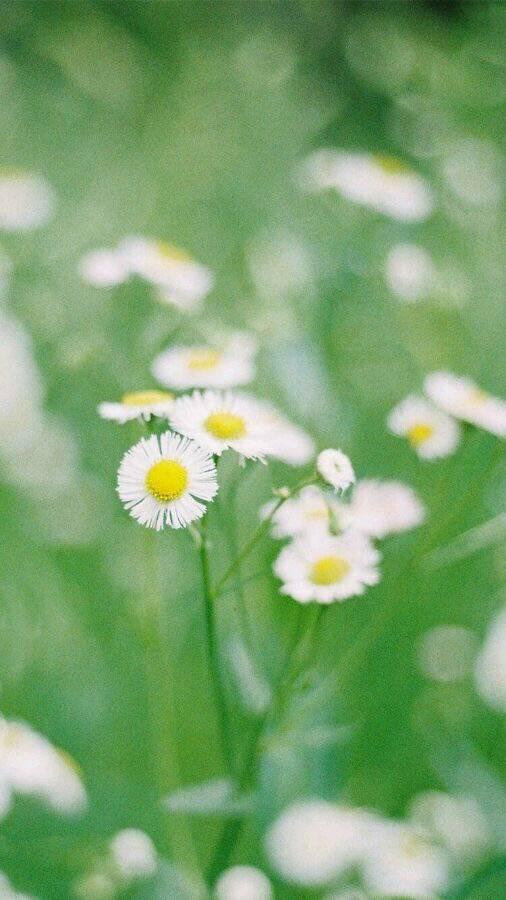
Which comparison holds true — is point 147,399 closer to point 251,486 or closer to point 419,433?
point 419,433

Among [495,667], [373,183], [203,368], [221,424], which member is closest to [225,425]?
[221,424]

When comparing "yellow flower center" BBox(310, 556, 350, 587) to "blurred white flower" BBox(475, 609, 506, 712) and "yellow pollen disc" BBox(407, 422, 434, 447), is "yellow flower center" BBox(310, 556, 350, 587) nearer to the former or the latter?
"yellow pollen disc" BBox(407, 422, 434, 447)

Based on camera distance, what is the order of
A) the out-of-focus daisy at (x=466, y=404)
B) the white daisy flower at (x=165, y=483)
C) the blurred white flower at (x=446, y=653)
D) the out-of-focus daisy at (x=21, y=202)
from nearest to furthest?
the white daisy flower at (x=165, y=483) < the out-of-focus daisy at (x=466, y=404) < the blurred white flower at (x=446, y=653) < the out-of-focus daisy at (x=21, y=202)

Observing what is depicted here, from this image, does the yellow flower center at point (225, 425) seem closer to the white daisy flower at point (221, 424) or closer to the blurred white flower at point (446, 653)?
the white daisy flower at point (221, 424)

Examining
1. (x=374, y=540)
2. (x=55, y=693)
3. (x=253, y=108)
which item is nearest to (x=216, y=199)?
(x=253, y=108)

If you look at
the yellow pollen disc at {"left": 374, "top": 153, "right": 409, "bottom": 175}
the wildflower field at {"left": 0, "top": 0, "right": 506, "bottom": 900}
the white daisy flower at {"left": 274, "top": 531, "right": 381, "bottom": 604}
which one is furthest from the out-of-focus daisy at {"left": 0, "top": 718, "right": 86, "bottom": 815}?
the yellow pollen disc at {"left": 374, "top": 153, "right": 409, "bottom": 175}

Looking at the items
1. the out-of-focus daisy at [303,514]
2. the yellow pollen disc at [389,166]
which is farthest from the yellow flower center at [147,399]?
the yellow pollen disc at [389,166]

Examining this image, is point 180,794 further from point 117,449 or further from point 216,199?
point 216,199

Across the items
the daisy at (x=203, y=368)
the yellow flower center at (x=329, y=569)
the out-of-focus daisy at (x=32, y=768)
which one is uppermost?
the daisy at (x=203, y=368)
